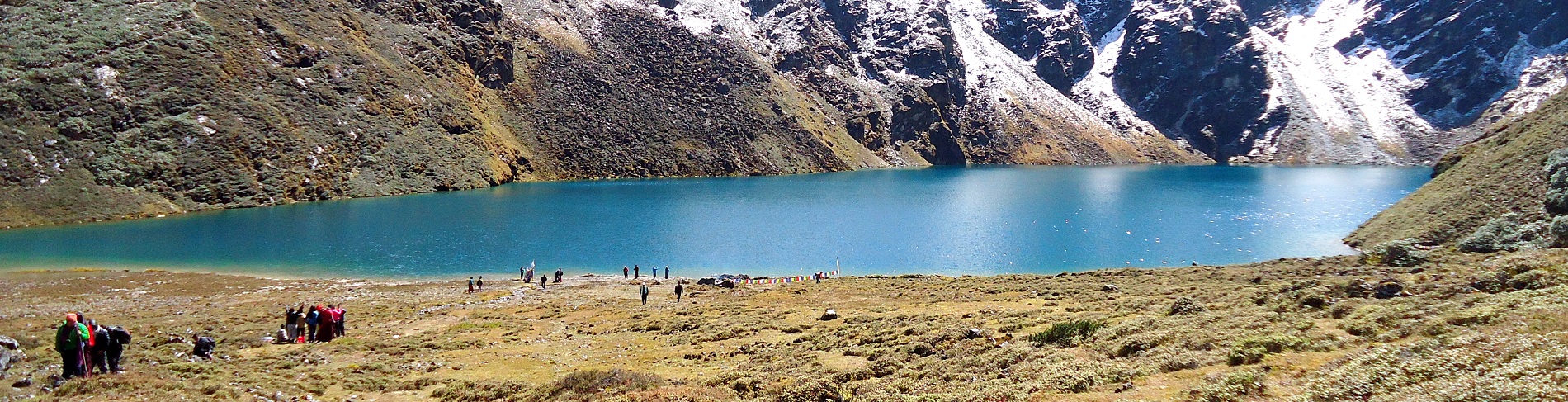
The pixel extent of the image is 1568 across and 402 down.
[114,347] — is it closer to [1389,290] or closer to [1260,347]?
[1260,347]

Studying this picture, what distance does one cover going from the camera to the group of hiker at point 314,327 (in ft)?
89.7

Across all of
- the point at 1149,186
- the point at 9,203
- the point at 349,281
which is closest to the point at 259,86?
the point at 9,203

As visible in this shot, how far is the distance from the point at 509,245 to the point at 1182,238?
199 feet

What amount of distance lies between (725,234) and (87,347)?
192ft

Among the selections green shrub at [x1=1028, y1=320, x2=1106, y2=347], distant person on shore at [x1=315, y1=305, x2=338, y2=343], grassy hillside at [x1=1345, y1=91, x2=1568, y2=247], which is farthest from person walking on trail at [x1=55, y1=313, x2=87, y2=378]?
grassy hillside at [x1=1345, y1=91, x2=1568, y2=247]

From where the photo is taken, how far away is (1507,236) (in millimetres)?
36500

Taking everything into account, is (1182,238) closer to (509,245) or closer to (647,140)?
(509,245)

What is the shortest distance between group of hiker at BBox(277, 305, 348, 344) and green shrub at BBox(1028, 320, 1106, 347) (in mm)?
24390

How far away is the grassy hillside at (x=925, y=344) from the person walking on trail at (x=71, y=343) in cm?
66

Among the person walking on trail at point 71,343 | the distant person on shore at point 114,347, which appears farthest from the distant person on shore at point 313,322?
A: the person walking on trail at point 71,343

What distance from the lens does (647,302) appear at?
40094 millimetres

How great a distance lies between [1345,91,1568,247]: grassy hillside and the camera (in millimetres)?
42500

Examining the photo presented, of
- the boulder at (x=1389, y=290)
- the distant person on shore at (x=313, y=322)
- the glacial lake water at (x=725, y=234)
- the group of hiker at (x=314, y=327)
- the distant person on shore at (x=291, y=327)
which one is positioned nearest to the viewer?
the boulder at (x=1389, y=290)

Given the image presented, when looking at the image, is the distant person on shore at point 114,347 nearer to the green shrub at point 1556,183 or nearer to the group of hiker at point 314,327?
the group of hiker at point 314,327
